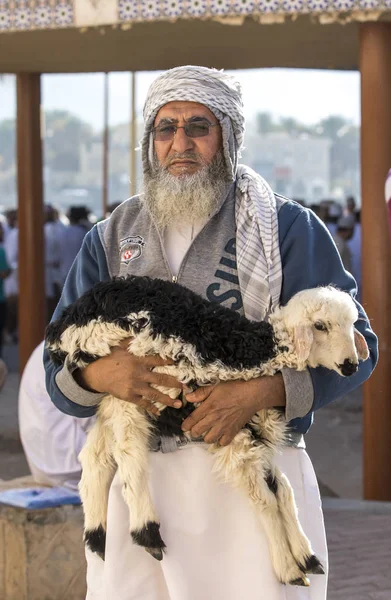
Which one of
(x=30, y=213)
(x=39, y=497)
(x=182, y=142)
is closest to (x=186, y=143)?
(x=182, y=142)

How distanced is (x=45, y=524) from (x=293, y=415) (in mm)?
1970

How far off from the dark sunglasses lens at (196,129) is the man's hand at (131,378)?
0.59m

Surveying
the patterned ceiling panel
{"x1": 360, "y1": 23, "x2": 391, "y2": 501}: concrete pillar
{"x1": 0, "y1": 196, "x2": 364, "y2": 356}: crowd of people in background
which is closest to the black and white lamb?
the patterned ceiling panel

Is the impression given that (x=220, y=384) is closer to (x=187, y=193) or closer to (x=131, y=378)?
(x=131, y=378)

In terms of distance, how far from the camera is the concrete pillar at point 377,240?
5.34m

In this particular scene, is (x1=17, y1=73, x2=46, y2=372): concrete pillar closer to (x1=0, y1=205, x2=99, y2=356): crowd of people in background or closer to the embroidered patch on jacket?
(x1=0, y1=205, x2=99, y2=356): crowd of people in background

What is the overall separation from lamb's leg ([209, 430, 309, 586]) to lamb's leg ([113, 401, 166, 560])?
8.2 inches

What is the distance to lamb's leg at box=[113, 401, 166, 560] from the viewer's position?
246 cm

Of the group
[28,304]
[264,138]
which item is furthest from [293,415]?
[264,138]

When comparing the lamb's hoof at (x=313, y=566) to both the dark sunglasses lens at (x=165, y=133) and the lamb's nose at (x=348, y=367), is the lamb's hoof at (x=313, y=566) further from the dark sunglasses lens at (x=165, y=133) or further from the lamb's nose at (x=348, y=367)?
the dark sunglasses lens at (x=165, y=133)

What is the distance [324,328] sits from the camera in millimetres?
2418

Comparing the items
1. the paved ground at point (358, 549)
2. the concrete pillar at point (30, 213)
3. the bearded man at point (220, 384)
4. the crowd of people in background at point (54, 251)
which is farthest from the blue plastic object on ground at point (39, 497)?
the crowd of people in background at point (54, 251)

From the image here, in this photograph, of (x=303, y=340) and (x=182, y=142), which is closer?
(x=303, y=340)

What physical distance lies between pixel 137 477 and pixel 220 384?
0.32 meters
